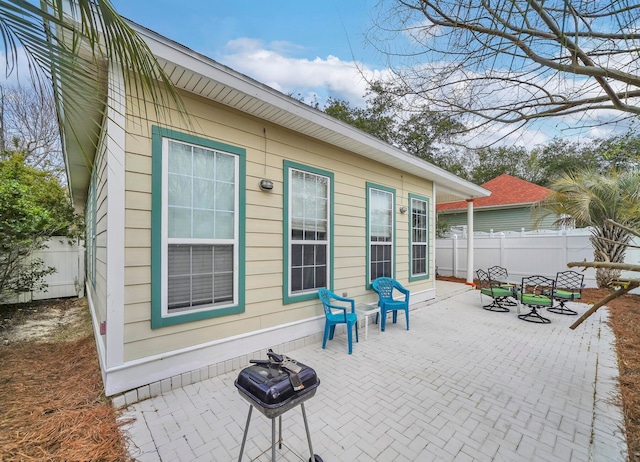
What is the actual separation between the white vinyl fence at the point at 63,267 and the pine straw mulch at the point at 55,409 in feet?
13.4

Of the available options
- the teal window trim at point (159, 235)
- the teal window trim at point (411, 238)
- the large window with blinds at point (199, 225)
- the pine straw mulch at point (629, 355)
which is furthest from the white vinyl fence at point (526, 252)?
the teal window trim at point (159, 235)

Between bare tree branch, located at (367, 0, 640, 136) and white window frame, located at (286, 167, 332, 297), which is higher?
bare tree branch, located at (367, 0, 640, 136)

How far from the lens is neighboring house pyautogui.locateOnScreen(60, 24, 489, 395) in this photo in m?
2.71

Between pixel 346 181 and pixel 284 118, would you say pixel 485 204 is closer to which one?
pixel 346 181

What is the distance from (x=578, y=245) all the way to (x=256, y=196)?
9.73m

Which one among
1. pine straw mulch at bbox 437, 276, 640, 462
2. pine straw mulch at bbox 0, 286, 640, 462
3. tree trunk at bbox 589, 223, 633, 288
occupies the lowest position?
pine straw mulch at bbox 437, 276, 640, 462

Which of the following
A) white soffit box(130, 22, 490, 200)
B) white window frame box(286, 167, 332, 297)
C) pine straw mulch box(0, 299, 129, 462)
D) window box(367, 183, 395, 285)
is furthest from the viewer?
window box(367, 183, 395, 285)

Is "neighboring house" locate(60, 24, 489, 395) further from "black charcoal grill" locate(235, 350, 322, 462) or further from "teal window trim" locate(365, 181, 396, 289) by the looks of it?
"black charcoal grill" locate(235, 350, 322, 462)

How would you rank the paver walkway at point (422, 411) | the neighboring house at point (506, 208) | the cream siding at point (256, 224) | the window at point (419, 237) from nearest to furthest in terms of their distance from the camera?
the paver walkway at point (422, 411) < the cream siding at point (256, 224) < the window at point (419, 237) < the neighboring house at point (506, 208)

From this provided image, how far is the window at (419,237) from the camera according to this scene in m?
6.56

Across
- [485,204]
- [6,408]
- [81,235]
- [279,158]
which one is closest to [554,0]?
[279,158]

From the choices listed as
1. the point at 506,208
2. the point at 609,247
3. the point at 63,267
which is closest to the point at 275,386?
the point at 63,267

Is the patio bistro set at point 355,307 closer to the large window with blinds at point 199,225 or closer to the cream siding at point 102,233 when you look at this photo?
the large window with blinds at point 199,225

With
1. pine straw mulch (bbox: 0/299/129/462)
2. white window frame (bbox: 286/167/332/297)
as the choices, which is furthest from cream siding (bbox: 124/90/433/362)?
pine straw mulch (bbox: 0/299/129/462)
